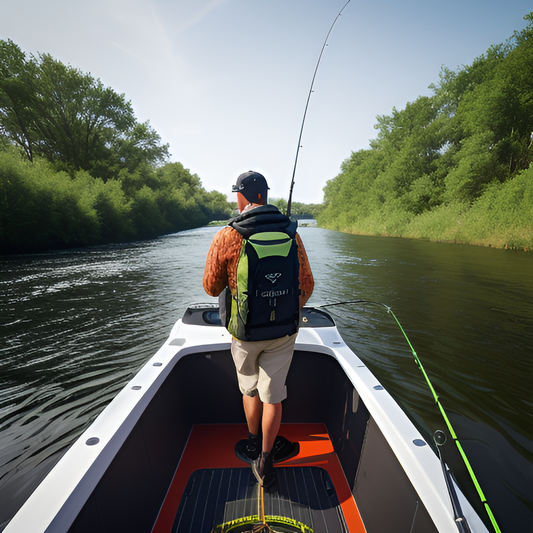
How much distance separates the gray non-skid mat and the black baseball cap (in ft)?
5.67

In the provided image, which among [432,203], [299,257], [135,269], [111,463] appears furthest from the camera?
[432,203]

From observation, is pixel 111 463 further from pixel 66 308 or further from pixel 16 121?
pixel 16 121

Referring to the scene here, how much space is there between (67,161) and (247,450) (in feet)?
108

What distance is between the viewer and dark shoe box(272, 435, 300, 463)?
6.90 feet

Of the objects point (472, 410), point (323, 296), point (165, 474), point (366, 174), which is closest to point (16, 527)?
point (165, 474)

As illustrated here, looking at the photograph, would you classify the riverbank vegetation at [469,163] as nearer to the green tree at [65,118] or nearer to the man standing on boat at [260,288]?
the man standing on boat at [260,288]

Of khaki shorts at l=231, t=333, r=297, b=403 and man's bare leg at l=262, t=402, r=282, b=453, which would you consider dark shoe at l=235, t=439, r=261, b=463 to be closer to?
man's bare leg at l=262, t=402, r=282, b=453

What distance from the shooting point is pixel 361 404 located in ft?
5.95

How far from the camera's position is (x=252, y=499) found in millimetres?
1857

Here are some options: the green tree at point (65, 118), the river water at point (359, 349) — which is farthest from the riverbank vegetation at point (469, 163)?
the green tree at point (65, 118)

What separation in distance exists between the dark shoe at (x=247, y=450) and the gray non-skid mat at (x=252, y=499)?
0.08 metres

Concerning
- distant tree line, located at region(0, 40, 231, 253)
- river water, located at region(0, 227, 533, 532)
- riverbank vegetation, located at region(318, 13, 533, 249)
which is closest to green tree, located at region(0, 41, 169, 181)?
distant tree line, located at region(0, 40, 231, 253)

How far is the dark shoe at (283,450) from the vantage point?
2.10 meters

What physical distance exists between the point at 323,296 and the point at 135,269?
24.0ft
